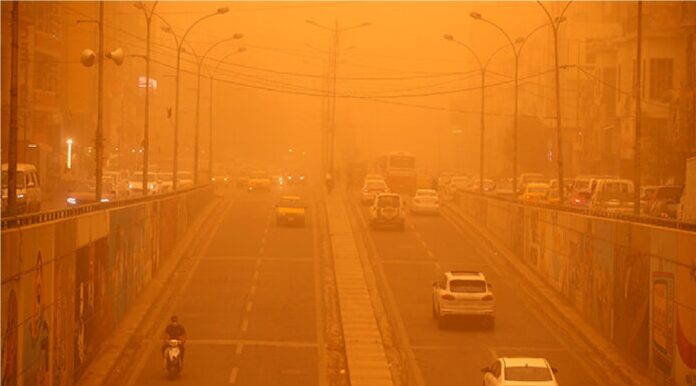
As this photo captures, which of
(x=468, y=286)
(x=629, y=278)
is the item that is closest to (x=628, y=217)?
(x=629, y=278)

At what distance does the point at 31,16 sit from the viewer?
6469 centimetres

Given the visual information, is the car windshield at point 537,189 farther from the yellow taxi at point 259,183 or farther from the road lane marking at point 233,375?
the road lane marking at point 233,375

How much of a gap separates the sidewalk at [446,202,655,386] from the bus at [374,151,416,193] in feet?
101

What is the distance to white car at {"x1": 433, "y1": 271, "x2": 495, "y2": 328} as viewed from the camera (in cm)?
3653

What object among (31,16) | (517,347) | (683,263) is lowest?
A: (517,347)

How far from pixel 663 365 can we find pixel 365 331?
38.7 ft

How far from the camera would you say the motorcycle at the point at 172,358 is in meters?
29.6

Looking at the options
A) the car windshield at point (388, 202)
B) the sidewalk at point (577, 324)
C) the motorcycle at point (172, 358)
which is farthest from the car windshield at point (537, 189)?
the motorcycle at point (172, 358)

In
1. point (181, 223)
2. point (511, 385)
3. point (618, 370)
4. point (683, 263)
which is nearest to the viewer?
point (511, 385)

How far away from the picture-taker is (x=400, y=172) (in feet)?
294

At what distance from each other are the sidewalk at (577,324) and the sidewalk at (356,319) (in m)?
6.11

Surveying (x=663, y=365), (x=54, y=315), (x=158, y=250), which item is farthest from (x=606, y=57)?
(x=54, y=315)

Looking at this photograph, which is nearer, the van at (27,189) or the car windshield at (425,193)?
the van at (27,189)

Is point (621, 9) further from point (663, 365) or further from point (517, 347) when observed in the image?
point (663, 365)
